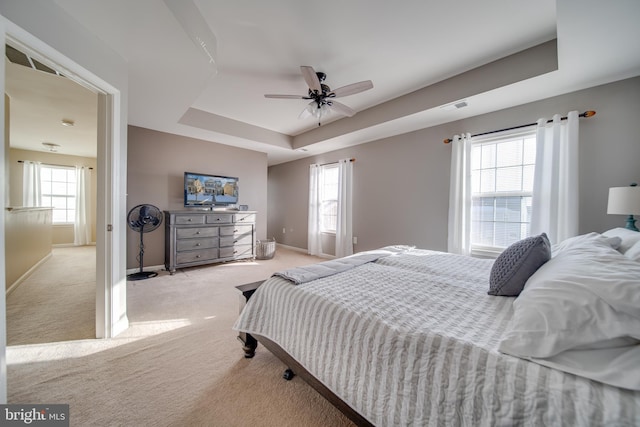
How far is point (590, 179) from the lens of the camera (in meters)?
2.36

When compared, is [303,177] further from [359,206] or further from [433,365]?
[433,365]

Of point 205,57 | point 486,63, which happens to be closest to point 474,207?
point 486,63

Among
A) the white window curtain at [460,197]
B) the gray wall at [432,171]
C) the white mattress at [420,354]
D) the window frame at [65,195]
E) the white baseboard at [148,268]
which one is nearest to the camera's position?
the white mattress at [420,354]

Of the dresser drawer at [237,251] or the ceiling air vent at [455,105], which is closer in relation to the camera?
the ceiling air vent at [455,105]

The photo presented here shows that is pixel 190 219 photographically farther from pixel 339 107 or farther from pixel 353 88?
pixel 353 88

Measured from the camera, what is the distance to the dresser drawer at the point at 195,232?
3710mm

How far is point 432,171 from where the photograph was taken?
138 inches

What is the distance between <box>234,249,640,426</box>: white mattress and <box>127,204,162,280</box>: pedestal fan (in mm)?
3003

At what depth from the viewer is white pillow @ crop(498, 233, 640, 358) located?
679mm

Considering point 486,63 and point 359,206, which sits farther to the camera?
point 359,206

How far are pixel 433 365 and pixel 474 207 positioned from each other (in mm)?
2965

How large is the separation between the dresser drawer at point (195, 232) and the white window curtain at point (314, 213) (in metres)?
2.04

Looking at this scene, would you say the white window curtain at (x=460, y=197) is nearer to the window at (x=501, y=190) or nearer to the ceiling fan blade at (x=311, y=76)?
the window at (x=501, y=190)

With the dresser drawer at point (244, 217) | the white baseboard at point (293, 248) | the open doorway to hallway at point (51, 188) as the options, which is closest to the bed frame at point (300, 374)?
the open doorway to hallway at point (51, 188)
